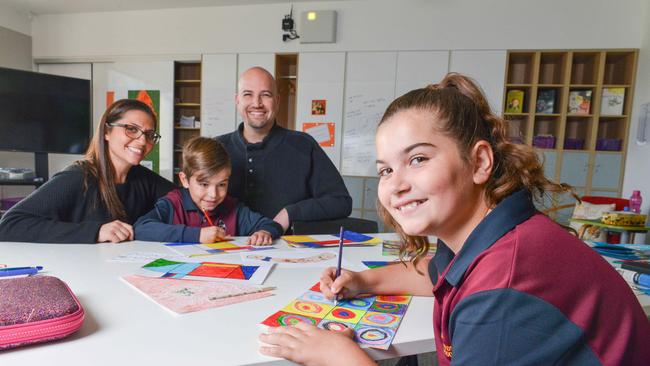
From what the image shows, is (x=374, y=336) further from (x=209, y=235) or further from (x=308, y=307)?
(x=209, y=235)

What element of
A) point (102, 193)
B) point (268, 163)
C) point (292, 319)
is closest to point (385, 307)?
point (292, 319)

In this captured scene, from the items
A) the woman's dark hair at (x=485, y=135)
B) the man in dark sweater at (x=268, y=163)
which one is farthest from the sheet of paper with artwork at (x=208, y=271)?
the man in dark sweater at (x=268, y=163)

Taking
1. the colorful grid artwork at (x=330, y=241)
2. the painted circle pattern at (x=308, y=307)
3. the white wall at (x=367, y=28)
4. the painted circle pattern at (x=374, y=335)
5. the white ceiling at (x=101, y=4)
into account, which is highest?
the white ceiling at (x=101, y=4)

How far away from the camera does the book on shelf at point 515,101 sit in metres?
4.05

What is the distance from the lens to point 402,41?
4148 mm

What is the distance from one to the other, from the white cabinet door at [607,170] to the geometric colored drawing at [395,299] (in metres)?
3.94

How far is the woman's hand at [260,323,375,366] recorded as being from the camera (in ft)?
2.10

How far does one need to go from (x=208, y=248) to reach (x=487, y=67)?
12.1 ft

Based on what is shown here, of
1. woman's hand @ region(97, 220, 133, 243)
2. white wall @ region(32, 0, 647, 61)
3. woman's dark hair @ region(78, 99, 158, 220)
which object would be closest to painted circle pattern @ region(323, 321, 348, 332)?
woman's hand @ region(97, 220, 133, 243)

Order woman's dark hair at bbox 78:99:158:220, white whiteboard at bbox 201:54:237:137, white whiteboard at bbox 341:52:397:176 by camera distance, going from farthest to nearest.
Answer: white whiteboard at bbox 201:54:237:137 < white whiteboard at bbox 341:52:397:176 < woman's dark hair at bbox 78:99:158:220

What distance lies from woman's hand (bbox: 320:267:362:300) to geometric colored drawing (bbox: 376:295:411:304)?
0.06m

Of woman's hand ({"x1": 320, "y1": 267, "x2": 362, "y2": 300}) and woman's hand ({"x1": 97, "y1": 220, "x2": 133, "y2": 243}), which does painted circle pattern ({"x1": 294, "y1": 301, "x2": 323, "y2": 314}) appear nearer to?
woman's hand ({"x1": 320, "y1": 267, "x2": 362, "y2": 300})

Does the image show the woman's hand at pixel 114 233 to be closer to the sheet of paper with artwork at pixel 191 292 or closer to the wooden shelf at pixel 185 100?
the sheet of paper with artwork at pixel 191 292

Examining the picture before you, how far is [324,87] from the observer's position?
432cm
